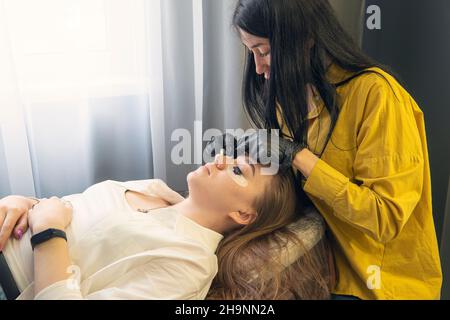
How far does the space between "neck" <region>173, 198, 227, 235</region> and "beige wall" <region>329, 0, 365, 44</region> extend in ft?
3.47

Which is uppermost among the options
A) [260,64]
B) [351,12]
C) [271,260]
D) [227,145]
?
[351,12]

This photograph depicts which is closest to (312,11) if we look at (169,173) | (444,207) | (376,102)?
(376,102)

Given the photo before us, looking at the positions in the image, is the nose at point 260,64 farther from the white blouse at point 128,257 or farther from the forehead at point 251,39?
the white blouse at point 128,257

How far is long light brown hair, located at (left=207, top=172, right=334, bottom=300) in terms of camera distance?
984 millimetres

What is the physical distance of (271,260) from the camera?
A: 1.01 metres

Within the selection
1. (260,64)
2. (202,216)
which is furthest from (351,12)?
(202,216)

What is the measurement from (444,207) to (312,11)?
102cm

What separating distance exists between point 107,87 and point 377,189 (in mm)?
986

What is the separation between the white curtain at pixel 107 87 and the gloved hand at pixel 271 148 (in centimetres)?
56

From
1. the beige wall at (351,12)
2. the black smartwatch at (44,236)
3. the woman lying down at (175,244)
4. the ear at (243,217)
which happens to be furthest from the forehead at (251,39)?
the beige wall at (351,12)

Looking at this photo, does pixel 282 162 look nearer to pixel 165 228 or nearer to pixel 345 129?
pixel 345 129

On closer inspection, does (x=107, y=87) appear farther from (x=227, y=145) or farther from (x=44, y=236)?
(x=44, y=236)

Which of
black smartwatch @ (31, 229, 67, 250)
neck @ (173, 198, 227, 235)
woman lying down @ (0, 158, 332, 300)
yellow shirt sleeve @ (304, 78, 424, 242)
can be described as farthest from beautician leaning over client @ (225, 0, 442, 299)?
black smartwatch @ (31, 229, 67, 250)

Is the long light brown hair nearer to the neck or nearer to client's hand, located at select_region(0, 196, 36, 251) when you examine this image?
the neck
